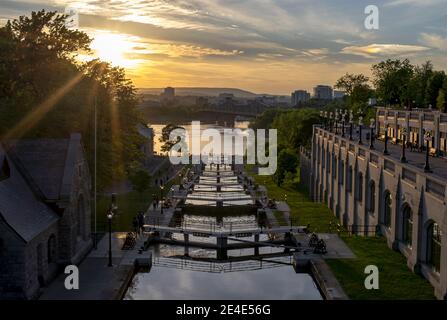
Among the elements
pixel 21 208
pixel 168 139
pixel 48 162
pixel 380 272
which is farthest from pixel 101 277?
pixel 168 139

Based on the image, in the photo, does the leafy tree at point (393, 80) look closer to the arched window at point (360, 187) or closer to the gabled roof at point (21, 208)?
the arched window at point (360, 187)

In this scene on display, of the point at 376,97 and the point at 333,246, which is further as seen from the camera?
the point at 376,97

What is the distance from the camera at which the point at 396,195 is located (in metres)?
33.6

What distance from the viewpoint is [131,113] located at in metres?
56.4

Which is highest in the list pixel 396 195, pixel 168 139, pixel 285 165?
pixel 396 195

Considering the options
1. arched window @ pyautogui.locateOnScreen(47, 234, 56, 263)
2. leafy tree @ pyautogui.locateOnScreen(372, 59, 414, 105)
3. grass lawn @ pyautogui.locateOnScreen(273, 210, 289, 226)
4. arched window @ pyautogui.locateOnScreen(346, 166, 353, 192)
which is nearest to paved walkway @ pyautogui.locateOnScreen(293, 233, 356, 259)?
grass lawn @ pyautogui.locateOnScreen(273, 210, 289, 226)

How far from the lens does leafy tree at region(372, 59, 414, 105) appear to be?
112 metres

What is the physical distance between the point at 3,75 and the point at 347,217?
30.0m

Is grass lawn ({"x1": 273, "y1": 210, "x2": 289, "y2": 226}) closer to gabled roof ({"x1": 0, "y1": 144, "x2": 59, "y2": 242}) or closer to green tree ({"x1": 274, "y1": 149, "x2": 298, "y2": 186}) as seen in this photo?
gabled roof ({"x1": 0, "y1": 144, "x2": 59, "y2": 242})

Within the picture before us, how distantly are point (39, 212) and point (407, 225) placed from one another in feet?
67.1

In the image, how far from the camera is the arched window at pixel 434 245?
2739cm

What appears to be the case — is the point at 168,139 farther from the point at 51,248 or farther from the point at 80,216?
the point at 51,248
